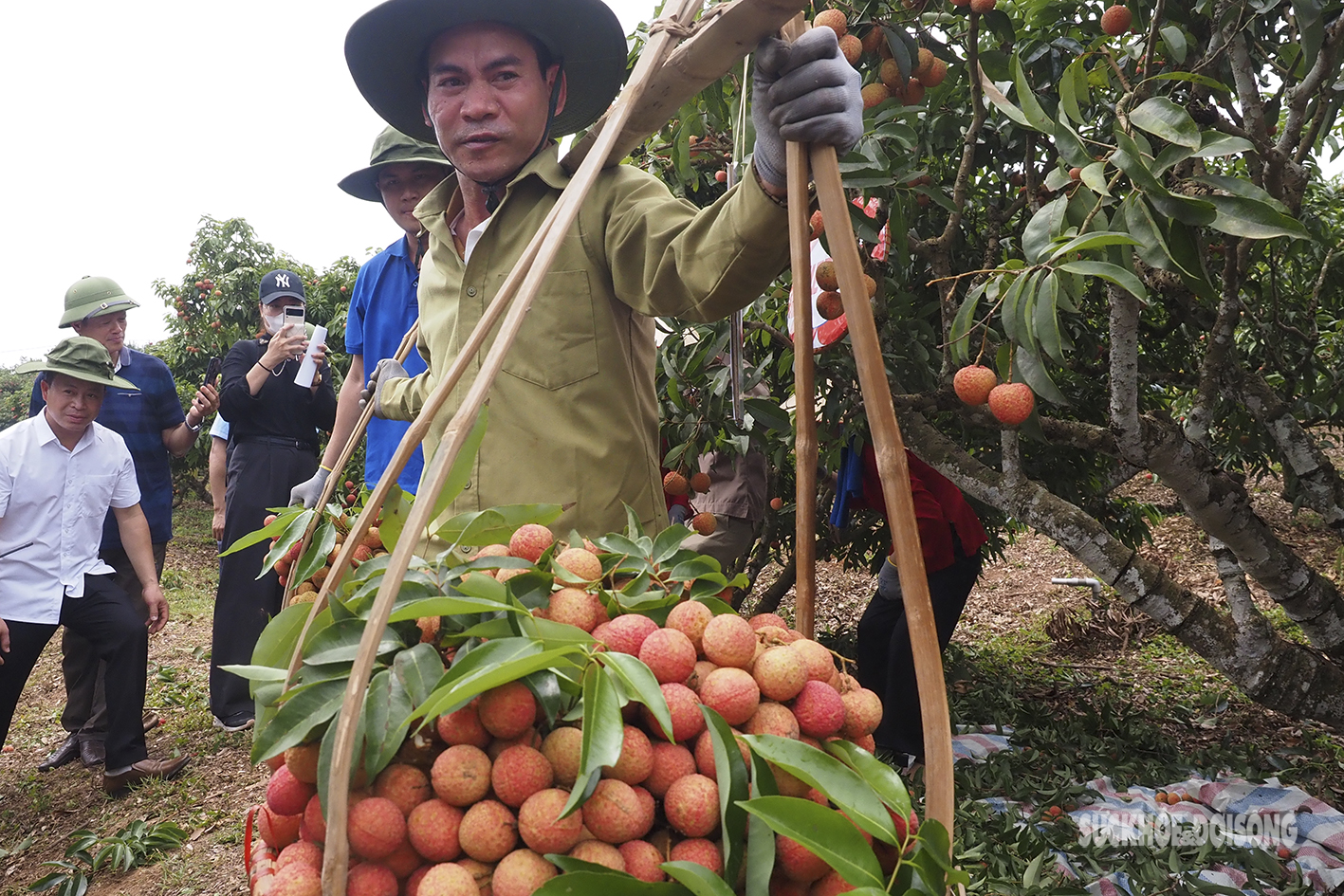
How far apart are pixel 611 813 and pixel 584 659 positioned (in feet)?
0.44

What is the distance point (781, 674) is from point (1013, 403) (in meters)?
0.97

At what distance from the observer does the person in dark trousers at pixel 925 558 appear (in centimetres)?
304

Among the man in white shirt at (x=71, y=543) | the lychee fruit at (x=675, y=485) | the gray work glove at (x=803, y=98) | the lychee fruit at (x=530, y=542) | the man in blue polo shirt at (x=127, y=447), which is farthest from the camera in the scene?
the man in blue polo shirt at (x=127, y=447)

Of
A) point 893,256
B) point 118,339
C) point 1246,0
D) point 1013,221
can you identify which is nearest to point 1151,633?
point 1013,221

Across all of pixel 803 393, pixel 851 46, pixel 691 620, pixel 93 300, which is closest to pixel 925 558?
pixel 851 46

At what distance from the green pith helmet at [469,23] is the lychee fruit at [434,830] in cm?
134

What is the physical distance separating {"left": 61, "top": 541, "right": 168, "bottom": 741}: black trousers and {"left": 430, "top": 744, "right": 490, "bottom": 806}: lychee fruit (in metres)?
3.70

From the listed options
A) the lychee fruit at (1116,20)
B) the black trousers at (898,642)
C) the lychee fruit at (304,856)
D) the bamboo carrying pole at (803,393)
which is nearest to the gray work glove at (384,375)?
the bamboo carrying pole at (803,393)

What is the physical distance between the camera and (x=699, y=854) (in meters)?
0.74

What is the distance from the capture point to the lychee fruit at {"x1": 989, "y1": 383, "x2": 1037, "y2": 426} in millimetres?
1612

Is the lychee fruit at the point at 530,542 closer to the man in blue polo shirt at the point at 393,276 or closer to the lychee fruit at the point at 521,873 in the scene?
the lychee fruit at the point at 521,873

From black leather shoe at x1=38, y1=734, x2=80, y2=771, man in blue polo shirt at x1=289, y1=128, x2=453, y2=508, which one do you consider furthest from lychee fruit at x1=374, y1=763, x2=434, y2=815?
black leather shoe at x1=38, y1=734, x2=80, y2=771

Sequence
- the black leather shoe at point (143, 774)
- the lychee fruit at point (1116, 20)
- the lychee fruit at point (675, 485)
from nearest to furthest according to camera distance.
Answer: the lychee fruit at point (1116, 20), the lychee fruit at point (675, 485), the black leather shoe at point (143, 774)

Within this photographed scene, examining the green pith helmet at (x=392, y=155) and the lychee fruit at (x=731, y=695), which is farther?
the green pith helmet at (x=392, y=155)
